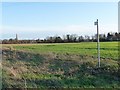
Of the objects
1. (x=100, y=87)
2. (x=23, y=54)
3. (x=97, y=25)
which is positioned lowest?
(x=100, y=87)

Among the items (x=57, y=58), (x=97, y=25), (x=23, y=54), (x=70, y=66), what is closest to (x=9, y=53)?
(x=23, y=54)

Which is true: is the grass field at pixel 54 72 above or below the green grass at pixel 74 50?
below

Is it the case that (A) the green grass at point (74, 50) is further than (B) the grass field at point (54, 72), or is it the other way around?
(A) the green grass at point (74, 50)

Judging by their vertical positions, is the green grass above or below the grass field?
above

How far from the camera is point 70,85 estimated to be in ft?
34.4

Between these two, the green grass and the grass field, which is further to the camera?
the green grass

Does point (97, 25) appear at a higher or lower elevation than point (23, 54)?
higher

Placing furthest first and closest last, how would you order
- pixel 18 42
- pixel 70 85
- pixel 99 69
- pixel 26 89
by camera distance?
pixel 18 42, pixel 99 69, pixel 70 85, pixel 26 89

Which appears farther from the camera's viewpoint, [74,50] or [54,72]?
→ [74,50]

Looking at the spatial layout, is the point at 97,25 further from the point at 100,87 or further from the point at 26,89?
the point at 26,89

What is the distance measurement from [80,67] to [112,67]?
57.3 inches

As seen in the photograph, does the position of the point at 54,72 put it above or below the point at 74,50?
below

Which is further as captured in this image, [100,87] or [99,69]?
[99,69]

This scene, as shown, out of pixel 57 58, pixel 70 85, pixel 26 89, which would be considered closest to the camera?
pixel 26 89
